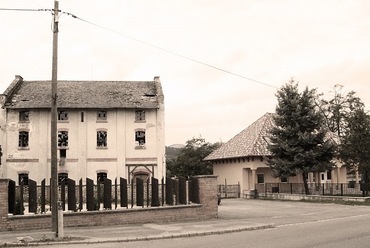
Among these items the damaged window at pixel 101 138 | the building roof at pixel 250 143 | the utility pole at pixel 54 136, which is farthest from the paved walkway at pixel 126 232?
the damaged window at pixel 101 138

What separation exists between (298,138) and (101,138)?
17.7 m

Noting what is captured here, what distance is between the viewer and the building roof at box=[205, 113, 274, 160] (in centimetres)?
4231

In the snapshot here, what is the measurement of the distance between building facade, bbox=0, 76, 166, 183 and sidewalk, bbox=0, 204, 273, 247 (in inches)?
962

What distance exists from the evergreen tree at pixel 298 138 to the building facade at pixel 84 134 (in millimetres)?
11246

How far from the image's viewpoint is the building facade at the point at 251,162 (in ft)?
139

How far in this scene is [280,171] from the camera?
37219mm

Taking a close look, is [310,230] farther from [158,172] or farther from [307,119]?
[158,172]

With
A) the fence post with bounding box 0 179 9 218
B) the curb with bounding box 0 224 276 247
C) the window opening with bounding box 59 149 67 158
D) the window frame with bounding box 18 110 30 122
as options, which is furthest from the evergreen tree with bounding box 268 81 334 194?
the fence post with bounding box 0 179 9 218

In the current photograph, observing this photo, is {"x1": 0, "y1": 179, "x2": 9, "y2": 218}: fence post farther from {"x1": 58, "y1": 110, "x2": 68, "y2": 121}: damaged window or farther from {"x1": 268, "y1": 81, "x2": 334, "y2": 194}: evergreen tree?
{"x1": 58, "y1": 110, "x2": 68, "y2": 121}: damaged window

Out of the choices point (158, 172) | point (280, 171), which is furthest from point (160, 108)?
point (280, 171)

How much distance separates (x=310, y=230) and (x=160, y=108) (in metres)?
28.3

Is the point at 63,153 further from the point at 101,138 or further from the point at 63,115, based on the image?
the point at 101,138

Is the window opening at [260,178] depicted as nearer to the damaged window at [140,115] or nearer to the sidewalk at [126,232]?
the damaged window at [140,115]

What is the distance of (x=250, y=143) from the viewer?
44.0 metres
